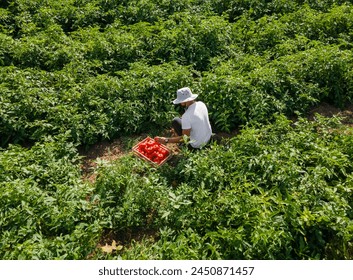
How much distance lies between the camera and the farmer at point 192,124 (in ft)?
21.2

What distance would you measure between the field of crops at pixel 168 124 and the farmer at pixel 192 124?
305mm

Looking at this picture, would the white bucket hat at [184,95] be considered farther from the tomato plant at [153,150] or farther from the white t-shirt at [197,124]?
the tomato plant at [153,150]

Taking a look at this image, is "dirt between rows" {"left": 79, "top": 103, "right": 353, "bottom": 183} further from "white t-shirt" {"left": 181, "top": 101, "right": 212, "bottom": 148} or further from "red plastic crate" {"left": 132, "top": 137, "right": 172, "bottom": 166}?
"white t-shirt" {"left": 181, "top": 101, "right": 212, "bottom": 148}

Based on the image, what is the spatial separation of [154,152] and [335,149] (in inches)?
115

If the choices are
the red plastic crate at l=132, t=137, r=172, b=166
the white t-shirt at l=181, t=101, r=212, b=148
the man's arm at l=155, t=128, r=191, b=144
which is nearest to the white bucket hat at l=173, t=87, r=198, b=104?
the white t-shirt at l=181, t=101, r=212, b=148

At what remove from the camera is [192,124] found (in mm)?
6473

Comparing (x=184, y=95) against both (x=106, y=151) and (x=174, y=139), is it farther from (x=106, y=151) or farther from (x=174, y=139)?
(x=106, y=151)

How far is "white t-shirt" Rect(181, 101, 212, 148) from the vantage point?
6445 millimetres

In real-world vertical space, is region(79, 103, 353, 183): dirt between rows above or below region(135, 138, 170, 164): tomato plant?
below

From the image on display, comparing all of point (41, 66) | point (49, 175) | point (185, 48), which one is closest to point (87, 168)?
point (49, 175)

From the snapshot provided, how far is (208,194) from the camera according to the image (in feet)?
18.6

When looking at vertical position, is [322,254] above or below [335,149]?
below

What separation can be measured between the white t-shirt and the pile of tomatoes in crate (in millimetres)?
491

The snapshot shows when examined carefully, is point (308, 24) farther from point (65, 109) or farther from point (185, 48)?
point (65, 109)
